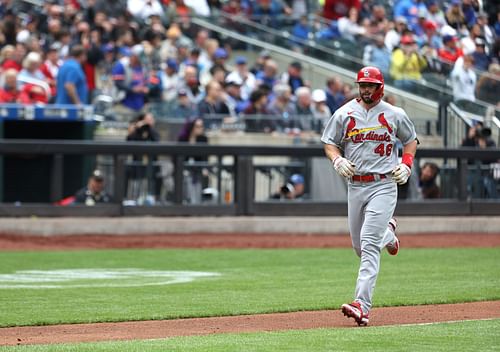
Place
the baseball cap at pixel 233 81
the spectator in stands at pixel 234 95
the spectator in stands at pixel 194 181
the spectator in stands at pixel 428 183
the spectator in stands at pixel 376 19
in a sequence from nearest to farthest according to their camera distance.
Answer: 1. the spectator in stands at pixel 194 181
2. the spectator in stands at pixel 428 183
3. the spectator in stands at pixel 234 95
4. the baseball cap at pixel 233 81
5. the spectator in stands at pixel 376 19

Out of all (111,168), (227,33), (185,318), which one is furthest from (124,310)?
(227,33)

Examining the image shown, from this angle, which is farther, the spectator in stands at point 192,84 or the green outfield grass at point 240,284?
the spectator in stands at point 192,84

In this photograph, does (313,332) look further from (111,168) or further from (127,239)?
(111,168)

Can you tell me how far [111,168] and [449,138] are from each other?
592cm

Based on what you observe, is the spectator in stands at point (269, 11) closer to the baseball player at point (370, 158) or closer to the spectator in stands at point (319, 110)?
the spectator in stands at point (319, 110)

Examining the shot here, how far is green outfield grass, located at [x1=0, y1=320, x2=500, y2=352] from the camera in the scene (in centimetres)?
708

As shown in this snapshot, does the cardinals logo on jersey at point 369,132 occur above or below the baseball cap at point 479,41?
below

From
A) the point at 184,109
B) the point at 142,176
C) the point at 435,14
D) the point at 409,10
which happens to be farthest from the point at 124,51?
the point at 435,14

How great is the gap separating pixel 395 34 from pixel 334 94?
161cm

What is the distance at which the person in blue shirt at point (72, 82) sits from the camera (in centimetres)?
1866

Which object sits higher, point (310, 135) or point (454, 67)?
point (454, 67)

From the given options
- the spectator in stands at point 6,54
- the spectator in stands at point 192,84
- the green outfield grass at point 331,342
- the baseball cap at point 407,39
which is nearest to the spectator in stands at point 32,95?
the spectator in stands at point 6,54

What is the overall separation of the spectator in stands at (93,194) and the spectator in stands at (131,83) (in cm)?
293

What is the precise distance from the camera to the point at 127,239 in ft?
55.0
